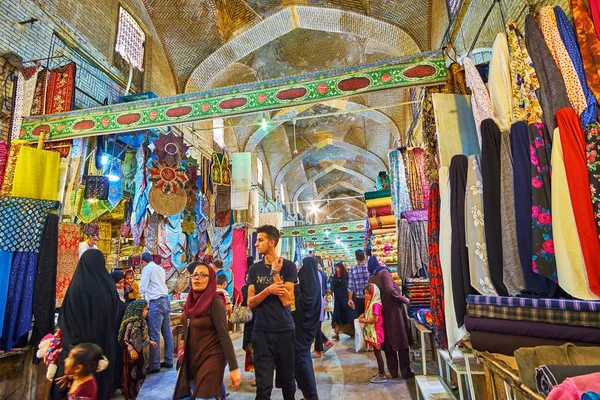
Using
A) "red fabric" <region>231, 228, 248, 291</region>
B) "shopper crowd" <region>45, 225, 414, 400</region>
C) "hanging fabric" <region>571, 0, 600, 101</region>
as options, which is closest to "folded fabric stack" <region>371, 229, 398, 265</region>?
"shopper crowd" <region>45, 225, 414, 400</region>

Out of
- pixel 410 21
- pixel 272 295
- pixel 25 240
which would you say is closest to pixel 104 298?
pixel 272 295

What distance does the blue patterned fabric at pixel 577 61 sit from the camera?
1717mm

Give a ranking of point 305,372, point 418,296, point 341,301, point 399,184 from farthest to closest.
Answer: point 341,301
point 399,184
point 418,296
point 305,372

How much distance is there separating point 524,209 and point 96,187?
5.67 m

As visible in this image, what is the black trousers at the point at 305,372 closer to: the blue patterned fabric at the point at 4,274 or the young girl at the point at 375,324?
the young girl at the point at 375,324

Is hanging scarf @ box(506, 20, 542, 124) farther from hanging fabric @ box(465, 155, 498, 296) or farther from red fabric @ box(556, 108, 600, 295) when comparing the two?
hanging fabric @ box(465, 155, 498, 296)

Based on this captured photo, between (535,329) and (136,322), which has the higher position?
(535,329)

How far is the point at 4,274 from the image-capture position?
3605mm

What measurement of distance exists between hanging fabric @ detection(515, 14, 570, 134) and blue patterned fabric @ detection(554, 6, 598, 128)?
0.08 m

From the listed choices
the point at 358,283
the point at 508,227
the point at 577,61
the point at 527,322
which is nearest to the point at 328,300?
the point at 358,283

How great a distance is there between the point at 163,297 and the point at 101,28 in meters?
5.51

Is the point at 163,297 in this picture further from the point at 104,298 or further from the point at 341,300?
the point at 341,300

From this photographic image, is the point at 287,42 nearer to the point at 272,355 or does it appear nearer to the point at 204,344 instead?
the point at 272,355

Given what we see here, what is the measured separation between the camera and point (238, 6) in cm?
820
